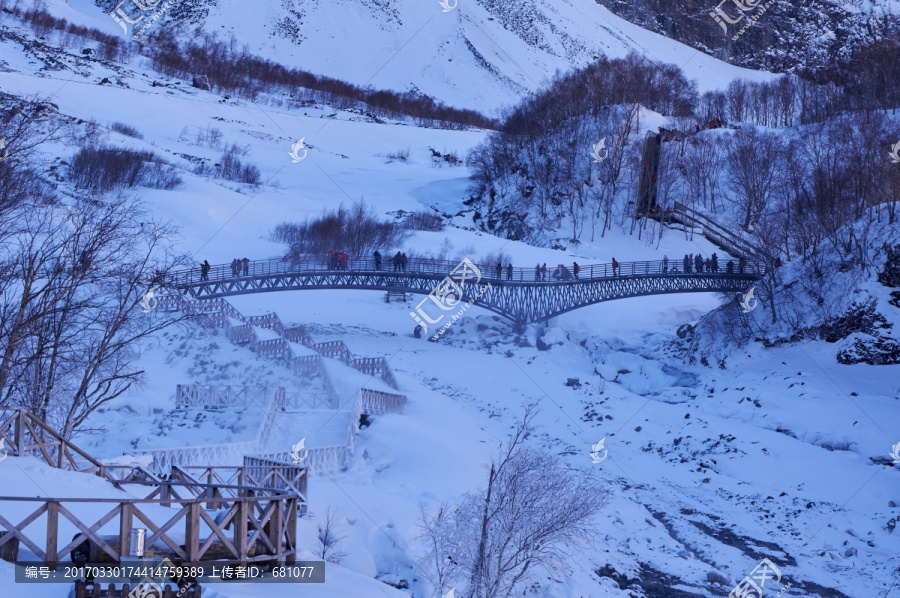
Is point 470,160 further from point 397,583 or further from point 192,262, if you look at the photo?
point 397,583

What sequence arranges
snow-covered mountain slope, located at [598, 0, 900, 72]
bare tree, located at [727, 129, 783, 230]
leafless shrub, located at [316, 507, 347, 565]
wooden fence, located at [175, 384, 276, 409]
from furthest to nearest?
snow-covered mountain slope, located at [598, 0, 900, 72], bare tree, located at [727, 129, 783, 230], wooden fence, located at [175, 384, 276, 409], leafless shrub, located at [316, 507, 347, 565]

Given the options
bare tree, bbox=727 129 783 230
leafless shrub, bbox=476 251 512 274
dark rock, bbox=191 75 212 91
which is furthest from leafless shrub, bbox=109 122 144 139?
bare tree, bbox=727 129 783 230

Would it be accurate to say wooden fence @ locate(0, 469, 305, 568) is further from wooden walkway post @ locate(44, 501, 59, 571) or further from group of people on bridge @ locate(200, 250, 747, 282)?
group of people on bridge @ locate(200, 250, 747, 282)

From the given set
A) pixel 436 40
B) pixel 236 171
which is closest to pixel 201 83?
pixel 236 171

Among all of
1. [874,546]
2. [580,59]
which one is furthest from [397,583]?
[580,59]

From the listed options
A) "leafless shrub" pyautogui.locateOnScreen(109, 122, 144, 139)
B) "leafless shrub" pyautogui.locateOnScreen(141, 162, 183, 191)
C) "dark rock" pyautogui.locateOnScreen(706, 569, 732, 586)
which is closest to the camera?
"dark rock" pyautogui.locateOnScreen(706, 569, 732, 586)

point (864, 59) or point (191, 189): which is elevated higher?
point (864, 59)

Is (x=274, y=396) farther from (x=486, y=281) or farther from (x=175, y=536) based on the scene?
(x=486, y=281)
